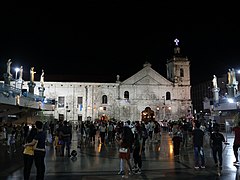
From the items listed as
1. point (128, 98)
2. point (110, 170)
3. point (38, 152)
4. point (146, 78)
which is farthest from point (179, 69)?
point (38, 152)

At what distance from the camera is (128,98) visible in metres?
64.2

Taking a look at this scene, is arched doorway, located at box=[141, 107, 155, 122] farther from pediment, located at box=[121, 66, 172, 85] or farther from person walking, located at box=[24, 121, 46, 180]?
person walking, located at box=[24, 121, 46, 180]

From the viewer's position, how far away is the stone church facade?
2454 inches

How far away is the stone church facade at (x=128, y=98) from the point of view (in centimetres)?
6234

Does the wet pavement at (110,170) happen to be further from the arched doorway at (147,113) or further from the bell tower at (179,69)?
the bell tower at (179,69)

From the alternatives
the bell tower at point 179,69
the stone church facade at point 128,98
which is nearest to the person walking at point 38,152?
the stone church facade at point 128,98

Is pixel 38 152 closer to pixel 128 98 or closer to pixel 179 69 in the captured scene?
pixel 128 98

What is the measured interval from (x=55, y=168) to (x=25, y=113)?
117 ft

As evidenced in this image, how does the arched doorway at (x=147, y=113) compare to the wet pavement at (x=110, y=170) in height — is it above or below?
above

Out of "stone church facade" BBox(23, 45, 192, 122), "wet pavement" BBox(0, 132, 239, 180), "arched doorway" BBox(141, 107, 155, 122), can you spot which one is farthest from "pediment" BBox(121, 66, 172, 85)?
"wet pavement" BBox(0, 132, 239, 180)

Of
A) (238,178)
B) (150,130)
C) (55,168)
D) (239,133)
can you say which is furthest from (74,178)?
(150,130)

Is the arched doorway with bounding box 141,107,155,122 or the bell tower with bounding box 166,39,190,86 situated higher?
the bell tower with bounding box 166,39,190,86

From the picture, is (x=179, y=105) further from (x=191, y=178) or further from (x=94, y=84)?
(x=191, y=178)

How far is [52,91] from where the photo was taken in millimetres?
62344
